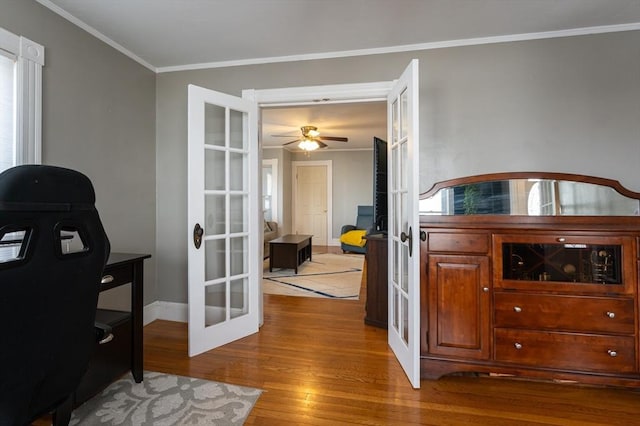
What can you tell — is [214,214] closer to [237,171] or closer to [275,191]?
[237,171]

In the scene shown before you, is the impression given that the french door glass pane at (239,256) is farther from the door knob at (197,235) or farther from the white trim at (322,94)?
the white trim at (322,94)

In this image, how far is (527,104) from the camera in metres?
2.30

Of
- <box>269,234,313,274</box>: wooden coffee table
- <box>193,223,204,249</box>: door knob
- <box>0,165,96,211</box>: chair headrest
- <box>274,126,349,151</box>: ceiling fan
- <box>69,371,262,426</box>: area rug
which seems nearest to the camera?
<box>0,165,96,211</box>: chair headrest

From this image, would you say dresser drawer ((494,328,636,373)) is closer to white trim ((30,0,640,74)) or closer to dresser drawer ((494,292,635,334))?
dresser drawer ((494,292,635,334))

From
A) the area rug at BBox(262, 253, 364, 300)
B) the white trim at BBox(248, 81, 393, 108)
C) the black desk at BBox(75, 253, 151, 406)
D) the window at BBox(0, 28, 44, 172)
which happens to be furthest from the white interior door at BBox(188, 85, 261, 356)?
the area rug at BBox(262, 253, 364, 300)

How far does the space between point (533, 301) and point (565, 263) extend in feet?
1.05

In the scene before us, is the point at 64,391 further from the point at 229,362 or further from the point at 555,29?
the point at 555,29

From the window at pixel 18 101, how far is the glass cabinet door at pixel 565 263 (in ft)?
9.84

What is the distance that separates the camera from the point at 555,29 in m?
A: 2.23

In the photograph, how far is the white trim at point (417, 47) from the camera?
222 centimetres

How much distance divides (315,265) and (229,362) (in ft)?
11.0

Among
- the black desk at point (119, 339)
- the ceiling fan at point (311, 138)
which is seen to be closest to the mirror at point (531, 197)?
the black desk at point (119, 339)

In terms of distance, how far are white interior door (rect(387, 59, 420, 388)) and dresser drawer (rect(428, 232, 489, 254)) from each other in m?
0.17

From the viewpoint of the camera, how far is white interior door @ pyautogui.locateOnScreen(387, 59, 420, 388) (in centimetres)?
187
